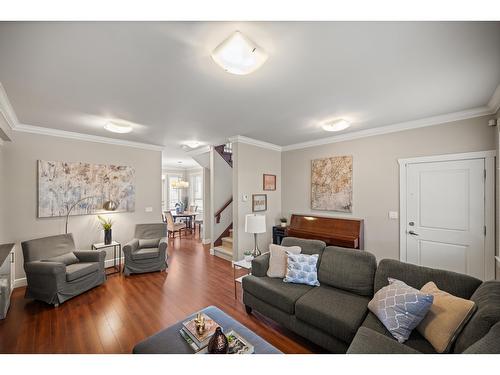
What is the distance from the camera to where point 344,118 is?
312 cm

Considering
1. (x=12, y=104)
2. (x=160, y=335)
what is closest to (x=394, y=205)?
(x=160, y=335)

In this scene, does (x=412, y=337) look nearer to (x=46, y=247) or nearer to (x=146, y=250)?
(x=146, y=250)

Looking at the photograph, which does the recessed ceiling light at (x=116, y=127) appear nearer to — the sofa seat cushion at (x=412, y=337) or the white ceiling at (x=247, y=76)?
the white ceiling at (x=247, y=76)

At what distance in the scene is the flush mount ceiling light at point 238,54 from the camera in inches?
55.2

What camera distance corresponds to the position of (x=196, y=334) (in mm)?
1458

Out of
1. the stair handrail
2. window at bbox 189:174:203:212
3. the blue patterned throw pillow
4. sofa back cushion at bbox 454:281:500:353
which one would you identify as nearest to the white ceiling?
sofa back cushion at bbox 454:281:500:353

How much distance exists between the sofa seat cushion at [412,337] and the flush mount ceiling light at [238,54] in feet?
7.19

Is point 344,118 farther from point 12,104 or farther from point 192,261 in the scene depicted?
point 12,104

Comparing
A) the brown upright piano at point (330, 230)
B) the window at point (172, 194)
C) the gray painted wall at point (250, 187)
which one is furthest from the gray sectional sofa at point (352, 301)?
the window at point (172, 194)

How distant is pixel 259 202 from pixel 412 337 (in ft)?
11.0

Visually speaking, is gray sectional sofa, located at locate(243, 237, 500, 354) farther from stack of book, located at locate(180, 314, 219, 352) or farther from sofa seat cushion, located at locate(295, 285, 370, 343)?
stack of book, located at locate(180, 314, 219, 352)

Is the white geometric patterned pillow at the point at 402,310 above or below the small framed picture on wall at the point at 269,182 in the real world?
below

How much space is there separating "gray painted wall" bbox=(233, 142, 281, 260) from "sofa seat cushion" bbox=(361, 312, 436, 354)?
9.12 ft

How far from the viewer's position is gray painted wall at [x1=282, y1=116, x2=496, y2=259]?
2.87 meters
